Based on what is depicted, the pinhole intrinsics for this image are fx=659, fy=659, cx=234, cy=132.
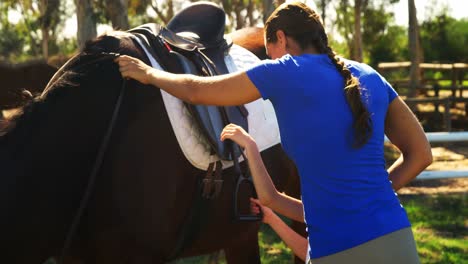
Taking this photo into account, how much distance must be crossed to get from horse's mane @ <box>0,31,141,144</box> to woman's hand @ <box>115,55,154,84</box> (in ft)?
1.01

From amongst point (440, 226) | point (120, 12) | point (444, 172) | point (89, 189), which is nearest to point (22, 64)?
point (89, 189)

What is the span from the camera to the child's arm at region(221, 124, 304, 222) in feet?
8.33

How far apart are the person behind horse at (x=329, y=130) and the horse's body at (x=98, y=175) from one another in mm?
810

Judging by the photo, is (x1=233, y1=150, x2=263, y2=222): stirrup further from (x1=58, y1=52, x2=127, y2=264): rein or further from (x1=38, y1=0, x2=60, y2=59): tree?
(x1=38, y1=0, x2=60, y2=59): tree

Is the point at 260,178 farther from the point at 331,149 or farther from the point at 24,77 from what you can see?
the point at 24,77

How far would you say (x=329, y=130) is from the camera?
2324 mm

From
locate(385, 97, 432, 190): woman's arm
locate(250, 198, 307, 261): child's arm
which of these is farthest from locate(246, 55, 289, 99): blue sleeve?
locate(250, 198, 307, 261): child's arm

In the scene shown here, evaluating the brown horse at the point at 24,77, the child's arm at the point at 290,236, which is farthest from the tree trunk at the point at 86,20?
the child's arm at the point at 290,236

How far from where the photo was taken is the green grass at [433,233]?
6172 millimetres

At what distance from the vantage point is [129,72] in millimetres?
2887

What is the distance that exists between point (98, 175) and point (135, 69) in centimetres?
58

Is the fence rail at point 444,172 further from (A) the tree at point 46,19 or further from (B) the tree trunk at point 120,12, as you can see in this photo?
(A) the tree at point 46,19

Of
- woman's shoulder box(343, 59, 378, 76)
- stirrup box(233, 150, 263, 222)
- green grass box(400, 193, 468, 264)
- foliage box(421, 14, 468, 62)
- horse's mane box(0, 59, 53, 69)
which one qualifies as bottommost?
foliage box(421, 14, 468, 62)

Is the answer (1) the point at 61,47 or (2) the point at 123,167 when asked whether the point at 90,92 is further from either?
(1) the point at 61,47
